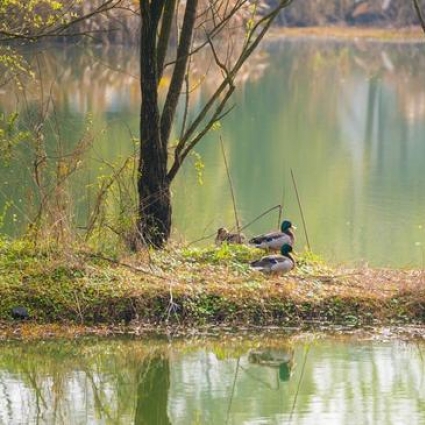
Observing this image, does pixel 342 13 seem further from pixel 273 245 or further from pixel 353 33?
pixel 273 245

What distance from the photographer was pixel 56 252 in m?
11.1

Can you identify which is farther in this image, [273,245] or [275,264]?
[273,245]

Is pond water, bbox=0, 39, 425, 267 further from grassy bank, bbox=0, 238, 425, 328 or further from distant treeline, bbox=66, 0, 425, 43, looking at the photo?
distant treeline, bbox=66, 0, 425, 43

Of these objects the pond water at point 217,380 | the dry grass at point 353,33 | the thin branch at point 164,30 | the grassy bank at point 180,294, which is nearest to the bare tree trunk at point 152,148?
the thin branch at point 164,30

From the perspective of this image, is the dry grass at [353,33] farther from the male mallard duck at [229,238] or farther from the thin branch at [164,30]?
the thin branch at [164,30]

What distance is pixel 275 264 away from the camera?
11.3m

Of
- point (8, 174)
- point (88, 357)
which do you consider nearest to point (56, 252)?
point (88, 357)

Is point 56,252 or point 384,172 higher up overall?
point 56,252

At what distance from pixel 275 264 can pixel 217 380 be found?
1882 millimetres

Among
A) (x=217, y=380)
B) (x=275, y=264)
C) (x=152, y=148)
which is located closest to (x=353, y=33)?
(x=152, y=148)

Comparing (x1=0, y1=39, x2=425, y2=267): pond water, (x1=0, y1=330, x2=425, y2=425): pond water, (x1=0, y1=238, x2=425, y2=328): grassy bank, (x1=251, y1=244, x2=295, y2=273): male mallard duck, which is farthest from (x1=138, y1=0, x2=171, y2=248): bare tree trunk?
(x1=0, y1=330, x2=425, y2=425): pond water

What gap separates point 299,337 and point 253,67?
36884 mm

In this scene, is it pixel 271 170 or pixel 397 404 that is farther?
pixel 271 170

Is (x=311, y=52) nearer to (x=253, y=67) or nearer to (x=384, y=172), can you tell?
(x=253, y=67)
